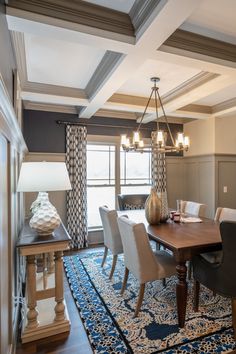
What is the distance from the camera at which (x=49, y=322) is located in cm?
207

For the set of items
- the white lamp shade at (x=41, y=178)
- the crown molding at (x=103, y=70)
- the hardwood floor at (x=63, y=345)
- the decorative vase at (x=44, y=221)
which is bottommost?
the hardwood floor at (x=63, y=345)

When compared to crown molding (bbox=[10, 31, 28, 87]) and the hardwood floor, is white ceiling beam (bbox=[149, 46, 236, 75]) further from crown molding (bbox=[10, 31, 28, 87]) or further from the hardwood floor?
the hardwood floor

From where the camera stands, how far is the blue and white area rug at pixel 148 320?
1829 millimetres

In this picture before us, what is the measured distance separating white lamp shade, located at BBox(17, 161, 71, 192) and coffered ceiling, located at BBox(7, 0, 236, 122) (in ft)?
3.71

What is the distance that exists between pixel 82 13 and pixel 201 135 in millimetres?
3741

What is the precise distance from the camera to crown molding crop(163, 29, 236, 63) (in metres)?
2.06

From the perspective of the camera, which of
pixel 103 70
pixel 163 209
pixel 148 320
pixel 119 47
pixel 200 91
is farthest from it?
pixel 200 91

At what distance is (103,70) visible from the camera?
8.84 ft

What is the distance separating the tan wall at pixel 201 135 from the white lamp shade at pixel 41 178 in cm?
350

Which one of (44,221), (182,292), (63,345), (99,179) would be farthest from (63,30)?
(99,179)

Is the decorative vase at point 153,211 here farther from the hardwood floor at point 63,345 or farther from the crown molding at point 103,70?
the crown molding at point 103,70

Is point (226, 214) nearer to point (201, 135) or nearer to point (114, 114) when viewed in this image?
point (201, 135)

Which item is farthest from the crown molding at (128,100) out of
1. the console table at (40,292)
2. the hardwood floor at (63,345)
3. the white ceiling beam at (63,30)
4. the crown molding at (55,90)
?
the hardwood floor at (63,345)

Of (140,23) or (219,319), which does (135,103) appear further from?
(219,319)
